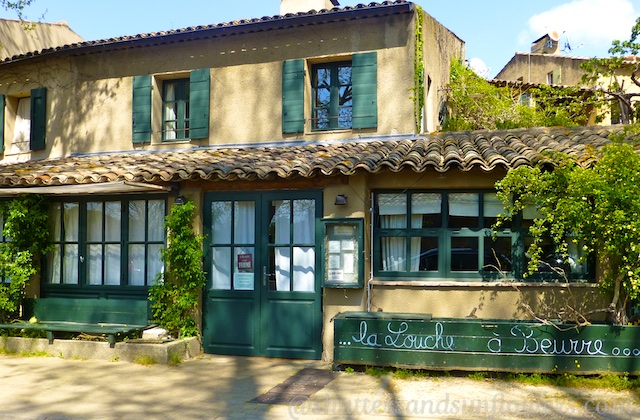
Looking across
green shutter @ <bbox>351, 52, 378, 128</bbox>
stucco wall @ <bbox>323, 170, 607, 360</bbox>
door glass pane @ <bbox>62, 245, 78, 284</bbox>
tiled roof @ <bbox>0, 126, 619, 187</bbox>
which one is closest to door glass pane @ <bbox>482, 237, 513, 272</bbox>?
stucco wall @ <bbox>323, 170, 607, 360</bbox>

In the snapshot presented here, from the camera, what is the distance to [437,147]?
30.1 ft

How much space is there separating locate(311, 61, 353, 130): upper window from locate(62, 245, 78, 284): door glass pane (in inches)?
197

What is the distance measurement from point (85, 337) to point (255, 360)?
3.06 m

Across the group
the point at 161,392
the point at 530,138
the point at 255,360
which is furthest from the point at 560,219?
the point at 161,392

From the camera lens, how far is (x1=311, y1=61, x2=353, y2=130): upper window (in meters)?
10.8

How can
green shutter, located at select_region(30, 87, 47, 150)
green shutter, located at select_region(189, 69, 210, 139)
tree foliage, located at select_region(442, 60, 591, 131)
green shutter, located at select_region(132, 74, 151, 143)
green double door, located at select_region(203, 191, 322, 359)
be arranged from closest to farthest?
green double door, located at select_region(203, 191, 322, 359), green shutter, located at select_region(189, 69, 210, 139), green shutter, located at select_region(132, 74, 151, 143), green shutter, located at select_region(30, 87, 47, 150), tree foliage, located at select_region(442, 60, 591, 131)

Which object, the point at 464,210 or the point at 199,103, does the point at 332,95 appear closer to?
the point at 199,103

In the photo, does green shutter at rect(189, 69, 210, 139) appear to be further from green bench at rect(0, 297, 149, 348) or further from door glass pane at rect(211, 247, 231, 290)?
green bench at rect(0, 297, 149, 348)

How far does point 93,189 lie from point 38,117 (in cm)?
427

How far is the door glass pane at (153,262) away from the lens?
10180mm

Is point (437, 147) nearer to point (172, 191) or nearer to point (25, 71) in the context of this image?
point (172, 191)

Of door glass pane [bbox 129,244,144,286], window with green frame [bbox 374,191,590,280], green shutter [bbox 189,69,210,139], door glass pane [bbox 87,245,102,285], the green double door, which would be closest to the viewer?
window with green frame [bbox 374,191,590,280]

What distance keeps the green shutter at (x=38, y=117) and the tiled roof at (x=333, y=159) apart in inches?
62.2

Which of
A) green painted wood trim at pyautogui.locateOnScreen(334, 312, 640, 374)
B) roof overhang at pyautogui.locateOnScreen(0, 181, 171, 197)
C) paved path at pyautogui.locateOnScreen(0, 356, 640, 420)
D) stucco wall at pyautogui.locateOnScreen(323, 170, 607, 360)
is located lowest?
paved path at pyautogui.locateOnScreen(0, 356, 640, 420)
